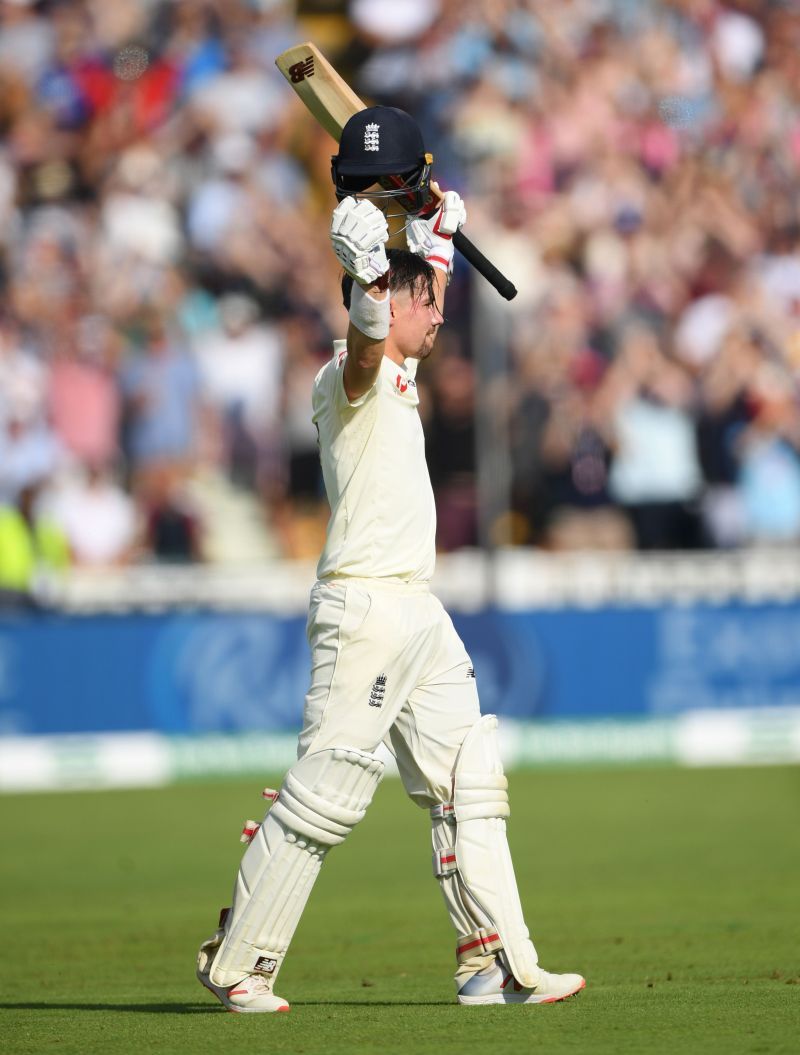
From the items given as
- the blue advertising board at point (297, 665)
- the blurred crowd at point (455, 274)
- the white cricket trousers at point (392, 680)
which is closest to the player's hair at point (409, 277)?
the white cricket trousers at point (392, 680)

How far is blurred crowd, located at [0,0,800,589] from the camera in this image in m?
13.3

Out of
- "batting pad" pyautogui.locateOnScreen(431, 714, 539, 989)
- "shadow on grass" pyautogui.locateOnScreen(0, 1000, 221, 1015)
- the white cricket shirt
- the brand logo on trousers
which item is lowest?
A: "shadow on grass" pyautogui.locateOnScreen(0, 1000, 221, 1015)

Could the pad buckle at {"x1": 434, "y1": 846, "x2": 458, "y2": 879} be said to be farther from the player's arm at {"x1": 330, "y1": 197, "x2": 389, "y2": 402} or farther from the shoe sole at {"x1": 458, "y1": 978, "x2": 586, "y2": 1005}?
the player's arm at {"x1": 330, "y1": 197, "x2": 389, "y2": 402}

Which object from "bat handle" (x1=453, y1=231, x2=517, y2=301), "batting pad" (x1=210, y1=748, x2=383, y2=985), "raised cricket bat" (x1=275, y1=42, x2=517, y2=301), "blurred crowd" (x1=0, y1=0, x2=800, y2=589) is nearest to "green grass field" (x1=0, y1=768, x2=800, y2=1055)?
"batting pad" (x1=210, y1=748, x2=383, y2=985)

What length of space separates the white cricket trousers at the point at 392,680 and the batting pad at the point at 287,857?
8cm

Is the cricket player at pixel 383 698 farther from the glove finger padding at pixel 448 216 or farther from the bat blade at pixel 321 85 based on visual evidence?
the bat blade at pixel 321 85

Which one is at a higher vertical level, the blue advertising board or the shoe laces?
the blue advertising board

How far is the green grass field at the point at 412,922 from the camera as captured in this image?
14.1 feet

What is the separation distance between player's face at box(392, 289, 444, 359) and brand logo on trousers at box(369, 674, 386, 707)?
881mm

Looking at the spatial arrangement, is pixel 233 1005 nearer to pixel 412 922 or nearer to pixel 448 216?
pixel 448 216

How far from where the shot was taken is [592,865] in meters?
8.52

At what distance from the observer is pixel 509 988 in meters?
4.68

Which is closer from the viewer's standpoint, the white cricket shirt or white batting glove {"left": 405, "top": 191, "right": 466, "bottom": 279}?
the white cricket shirt

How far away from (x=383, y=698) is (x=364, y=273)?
3.65 feet
